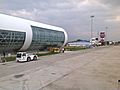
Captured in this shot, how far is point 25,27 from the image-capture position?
54844 millimetres

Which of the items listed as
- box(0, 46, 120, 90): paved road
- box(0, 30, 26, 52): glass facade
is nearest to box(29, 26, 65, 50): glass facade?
box(0, 30, 26, 52): glass facade

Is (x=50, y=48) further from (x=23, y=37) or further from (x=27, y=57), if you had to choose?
(x=27, y=57)

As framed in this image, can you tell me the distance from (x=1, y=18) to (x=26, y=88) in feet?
114

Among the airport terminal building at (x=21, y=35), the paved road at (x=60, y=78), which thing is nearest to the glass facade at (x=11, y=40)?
the airport terminal building at (x=21, y=35)

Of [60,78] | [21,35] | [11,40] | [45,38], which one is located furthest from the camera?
[45,38]

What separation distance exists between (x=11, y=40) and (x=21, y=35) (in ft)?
13.7

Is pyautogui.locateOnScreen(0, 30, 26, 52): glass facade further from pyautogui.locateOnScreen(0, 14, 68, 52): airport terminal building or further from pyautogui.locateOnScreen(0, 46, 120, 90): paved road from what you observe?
pyautogui.locateOnScreen(0, 46, 120, 90): paved road

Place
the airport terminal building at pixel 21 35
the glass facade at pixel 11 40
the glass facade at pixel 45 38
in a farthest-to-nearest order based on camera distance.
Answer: the glass facade at pixel 45 38
the airport terminal building at pixel 21 35
the glass facade at pixel 11 40

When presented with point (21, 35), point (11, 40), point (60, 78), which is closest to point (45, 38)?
point (21, 35)

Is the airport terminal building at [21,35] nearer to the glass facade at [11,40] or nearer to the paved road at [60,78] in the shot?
the glass facade at [11,40]

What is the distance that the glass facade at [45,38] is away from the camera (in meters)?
60.9

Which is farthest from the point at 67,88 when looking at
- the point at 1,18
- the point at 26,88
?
the point at 1,18

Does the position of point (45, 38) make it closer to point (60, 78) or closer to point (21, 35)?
point (21, 35)

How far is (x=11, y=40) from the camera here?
48.6 meters
